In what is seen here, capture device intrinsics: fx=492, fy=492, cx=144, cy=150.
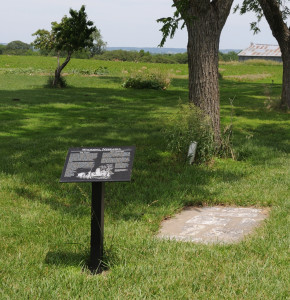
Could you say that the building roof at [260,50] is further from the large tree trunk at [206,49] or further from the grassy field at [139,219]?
the large tree trunk at [206,49]

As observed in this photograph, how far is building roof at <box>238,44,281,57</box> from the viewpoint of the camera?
103062 millimetres

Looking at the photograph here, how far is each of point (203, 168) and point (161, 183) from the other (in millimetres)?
1380

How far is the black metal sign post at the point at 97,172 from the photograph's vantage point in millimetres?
4227

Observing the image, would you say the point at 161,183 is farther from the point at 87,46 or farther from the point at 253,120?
the point at 87,46

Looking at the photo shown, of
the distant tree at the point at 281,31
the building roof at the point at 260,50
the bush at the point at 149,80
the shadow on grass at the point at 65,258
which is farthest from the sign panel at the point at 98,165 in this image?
the building roof at the point at 260,50

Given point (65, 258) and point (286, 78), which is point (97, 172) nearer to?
point (65, 258)

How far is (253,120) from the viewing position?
1538cm

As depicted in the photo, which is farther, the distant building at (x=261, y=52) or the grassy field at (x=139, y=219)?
the distant building at (x=261, y=52)

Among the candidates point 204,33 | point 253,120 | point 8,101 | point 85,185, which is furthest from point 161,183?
point 8,101

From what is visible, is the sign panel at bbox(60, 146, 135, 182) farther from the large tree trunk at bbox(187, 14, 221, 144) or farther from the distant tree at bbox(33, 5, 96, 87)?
the distant tree at bbox(33, 5, 96, 87)

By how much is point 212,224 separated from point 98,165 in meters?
2.18

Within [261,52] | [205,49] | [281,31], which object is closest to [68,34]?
[281,31]

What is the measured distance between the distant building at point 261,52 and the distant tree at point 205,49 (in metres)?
96.2

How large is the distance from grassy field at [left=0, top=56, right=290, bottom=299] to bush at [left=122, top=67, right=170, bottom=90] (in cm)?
1432
